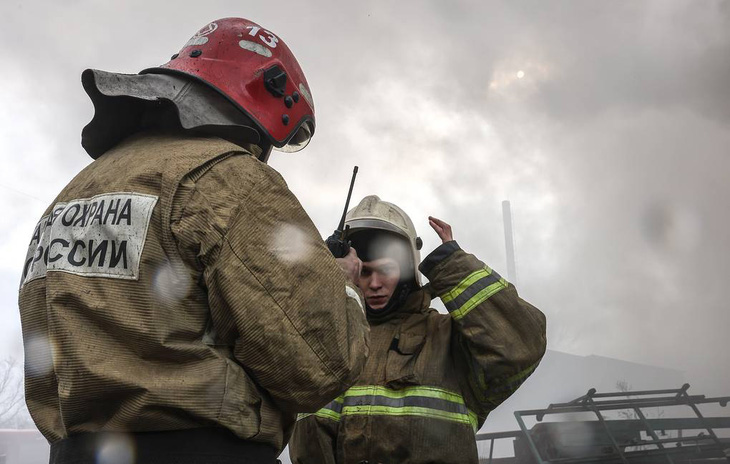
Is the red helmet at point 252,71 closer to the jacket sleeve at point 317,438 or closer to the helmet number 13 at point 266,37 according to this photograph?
the helmet number 13 at point 266,37

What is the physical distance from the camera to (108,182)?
1.65m

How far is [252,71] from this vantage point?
2.12 m

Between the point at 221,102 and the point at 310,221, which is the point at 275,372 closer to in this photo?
the point at 310,221

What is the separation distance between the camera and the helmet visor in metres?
2.56

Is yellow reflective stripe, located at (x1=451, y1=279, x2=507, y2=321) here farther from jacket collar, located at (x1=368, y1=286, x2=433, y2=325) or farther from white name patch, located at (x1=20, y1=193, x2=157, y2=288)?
white name patch, located at (x1=20, y1=193, x2=157, y2=288)

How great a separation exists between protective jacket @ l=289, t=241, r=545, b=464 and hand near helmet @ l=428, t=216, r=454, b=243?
0.17ft

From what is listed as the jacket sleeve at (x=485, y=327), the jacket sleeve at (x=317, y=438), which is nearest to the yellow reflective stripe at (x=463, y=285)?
the jacket sleeve at (x=485, y=327)

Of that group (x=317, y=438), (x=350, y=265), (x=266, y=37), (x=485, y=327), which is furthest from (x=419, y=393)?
(x=266, y=37)

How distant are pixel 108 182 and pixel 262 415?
0.74 m

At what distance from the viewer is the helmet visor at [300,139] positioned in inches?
101

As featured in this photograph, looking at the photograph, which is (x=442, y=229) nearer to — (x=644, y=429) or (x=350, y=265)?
(x=350, y=265)

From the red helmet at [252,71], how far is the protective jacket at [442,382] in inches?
43.8

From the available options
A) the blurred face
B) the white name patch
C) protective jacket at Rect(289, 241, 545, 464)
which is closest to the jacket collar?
the blurred face

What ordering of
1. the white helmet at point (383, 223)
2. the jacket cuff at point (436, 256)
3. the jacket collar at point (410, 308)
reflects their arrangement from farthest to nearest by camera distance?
the white helmet at point (383, 223) < the jacket collar at point (410, 308) < the jacket cuff at point (436, 256)
